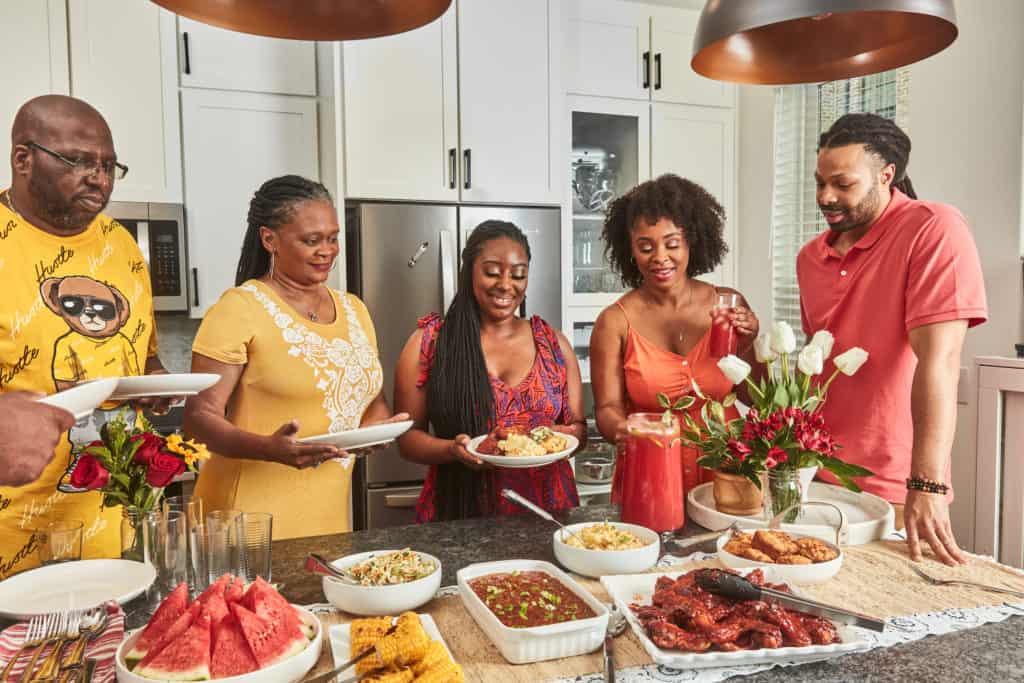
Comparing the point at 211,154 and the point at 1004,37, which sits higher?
the point at 1004,37

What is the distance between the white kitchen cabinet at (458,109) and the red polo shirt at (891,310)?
1.71m

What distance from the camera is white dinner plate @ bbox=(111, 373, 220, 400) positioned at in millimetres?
1439

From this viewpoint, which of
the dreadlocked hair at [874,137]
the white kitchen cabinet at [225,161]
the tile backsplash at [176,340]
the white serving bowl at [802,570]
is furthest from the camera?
the tile backsplash at [176,340]

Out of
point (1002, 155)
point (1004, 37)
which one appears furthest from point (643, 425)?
point (1004, 37)

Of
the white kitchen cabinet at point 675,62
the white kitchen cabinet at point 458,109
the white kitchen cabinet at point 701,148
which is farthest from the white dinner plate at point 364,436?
the white kitchen cabinet at point 675,62

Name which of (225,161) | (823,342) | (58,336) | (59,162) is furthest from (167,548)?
(225,161)

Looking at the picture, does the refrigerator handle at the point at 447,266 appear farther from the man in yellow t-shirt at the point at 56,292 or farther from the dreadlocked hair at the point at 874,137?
the dreadlocked hair at the point at 874,137

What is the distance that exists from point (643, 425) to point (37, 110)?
1.50 meters

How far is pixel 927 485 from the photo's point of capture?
156 centimetres

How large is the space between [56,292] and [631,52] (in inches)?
114

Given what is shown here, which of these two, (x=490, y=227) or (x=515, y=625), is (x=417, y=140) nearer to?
(x=490, y=227)

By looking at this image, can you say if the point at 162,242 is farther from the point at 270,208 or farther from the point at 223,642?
the point at 223,642

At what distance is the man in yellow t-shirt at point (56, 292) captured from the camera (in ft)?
5.73

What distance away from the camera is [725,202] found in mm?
4086
